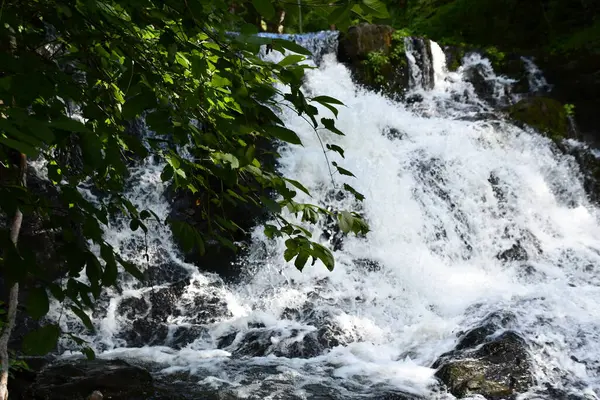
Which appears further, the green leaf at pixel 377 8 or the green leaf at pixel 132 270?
the green leaf at pixel 132 270

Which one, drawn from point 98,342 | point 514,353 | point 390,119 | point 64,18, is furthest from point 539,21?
point 64,18

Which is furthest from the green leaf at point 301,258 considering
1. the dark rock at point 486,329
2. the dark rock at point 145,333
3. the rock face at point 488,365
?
the dark rock at point 145,333

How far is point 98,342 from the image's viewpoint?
6516mm

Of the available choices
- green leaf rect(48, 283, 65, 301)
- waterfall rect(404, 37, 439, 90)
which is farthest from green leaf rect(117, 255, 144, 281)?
waterfall rect(404, 37, 439, 90)

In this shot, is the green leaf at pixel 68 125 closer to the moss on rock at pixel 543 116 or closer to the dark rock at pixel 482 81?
the moss on rock at pixel 543 116

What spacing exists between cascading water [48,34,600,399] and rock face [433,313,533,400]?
128mm

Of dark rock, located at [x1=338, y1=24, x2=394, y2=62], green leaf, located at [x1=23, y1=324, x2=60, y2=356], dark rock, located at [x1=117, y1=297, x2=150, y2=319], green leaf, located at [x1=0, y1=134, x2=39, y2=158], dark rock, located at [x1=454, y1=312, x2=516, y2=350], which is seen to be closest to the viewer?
green leaf, located at [x1=0, y1=134, x2=39, y2=158]

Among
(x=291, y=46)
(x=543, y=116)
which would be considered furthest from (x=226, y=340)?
(x=543, y=116)

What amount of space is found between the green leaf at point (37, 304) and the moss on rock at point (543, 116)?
10.9 meters

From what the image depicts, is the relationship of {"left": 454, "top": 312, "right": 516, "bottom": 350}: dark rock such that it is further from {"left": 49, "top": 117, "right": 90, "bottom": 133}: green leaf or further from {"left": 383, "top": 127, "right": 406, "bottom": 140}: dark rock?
{"left": 49, "top": 117, "right": 90, "bottom": 133}: green leaf

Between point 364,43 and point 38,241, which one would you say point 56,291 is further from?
point 364,43

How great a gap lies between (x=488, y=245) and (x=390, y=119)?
313 cm

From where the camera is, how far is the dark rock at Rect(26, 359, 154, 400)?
4.70 m

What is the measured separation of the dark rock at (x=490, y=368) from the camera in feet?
16.8
